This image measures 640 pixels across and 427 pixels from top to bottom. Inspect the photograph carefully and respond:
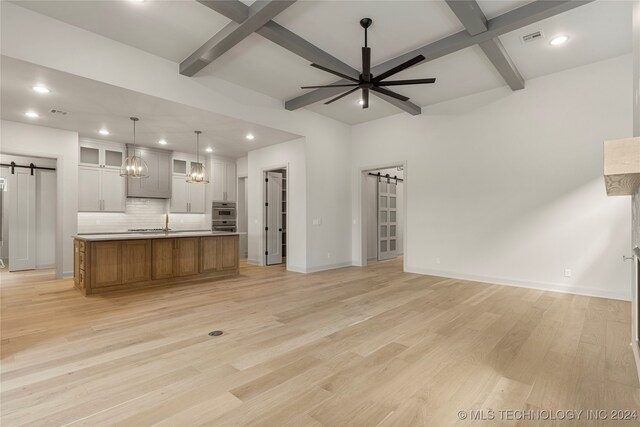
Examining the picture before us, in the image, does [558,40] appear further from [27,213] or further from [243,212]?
[27,213]

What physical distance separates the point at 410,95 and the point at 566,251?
12.0ft

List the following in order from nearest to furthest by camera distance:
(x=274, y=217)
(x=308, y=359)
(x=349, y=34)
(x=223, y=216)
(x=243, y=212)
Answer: (x=308, y=359) < (x=349, y=34) < (x=274, y=217) < (x=223, y=216) < (x=243, y=212)

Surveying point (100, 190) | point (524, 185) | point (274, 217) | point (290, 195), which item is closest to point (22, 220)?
point (100, 190)

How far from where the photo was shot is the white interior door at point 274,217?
757cm

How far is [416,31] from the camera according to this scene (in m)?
3.75

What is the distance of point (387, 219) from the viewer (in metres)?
8.62

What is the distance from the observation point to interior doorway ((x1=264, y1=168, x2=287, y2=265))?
7.55 metres

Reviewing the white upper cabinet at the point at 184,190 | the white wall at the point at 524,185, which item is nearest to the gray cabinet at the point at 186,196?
the white upper cabinet at the point at 184,190

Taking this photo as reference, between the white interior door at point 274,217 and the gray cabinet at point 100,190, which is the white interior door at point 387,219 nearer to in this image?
the white interior door at point 274,217

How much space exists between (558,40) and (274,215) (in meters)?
6.23

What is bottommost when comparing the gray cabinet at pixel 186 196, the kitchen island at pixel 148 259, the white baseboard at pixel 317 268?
the white baseboard at pixel 317 268

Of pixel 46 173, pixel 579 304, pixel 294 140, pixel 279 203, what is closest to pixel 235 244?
pixel 279 203

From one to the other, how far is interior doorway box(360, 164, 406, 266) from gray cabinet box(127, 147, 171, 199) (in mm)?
5077

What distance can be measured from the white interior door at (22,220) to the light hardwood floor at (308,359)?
337 centimetres
